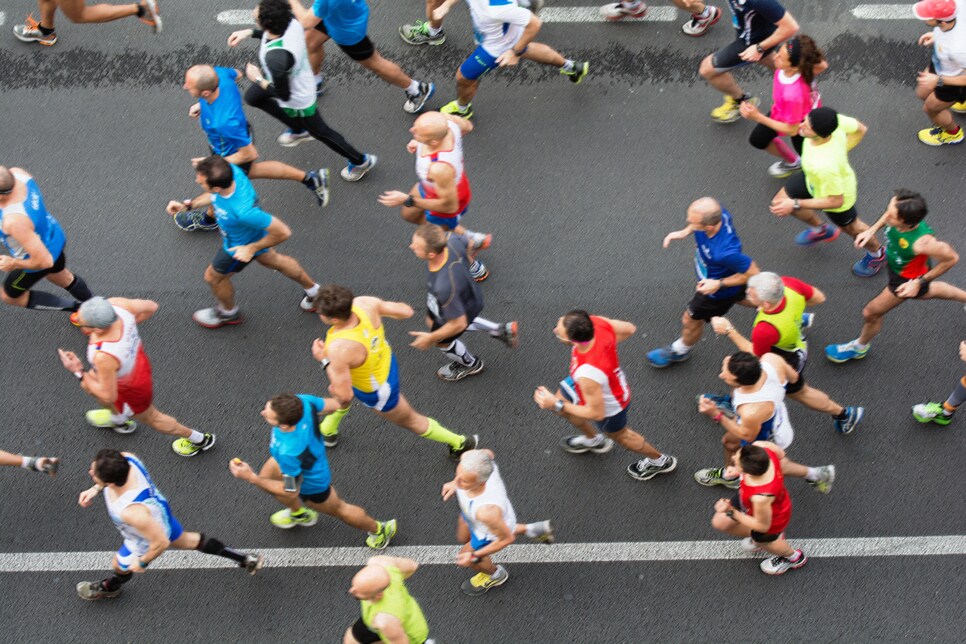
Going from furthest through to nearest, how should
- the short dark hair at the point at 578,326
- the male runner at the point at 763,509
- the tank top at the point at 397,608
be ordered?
the short dark hair at the point at 578,326 → the male runner at the point at 763,509 → the tank top at the point at 397,608

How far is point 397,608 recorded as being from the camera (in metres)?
5.56

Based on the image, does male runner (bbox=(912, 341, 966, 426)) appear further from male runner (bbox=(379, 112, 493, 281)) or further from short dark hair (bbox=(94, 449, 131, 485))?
short dark hair (bbox=(94, 449, 131, 485))

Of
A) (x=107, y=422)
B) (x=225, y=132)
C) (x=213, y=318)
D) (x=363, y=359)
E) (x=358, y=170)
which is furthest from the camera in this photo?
(x=358, y=170)

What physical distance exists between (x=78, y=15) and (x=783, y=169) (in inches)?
281

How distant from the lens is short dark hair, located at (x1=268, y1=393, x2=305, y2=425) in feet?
Result: 19.4

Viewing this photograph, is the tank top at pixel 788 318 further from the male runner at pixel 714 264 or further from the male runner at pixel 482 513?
the male runner at pixel 482 513

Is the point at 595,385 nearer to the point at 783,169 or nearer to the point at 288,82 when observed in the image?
the point at 783,169

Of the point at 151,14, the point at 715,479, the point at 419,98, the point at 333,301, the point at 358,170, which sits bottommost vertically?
the point at 715,479

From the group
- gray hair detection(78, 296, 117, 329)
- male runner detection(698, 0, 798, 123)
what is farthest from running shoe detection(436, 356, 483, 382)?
male runner detection(698, 0, 798, 123)

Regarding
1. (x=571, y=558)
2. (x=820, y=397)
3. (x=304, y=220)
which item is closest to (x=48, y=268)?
(x=304, y=220)

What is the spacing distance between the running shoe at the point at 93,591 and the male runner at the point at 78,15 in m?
5.75

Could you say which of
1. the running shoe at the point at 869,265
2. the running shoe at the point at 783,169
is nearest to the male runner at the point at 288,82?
the running shoe at the point at 783,169

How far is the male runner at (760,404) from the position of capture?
6141 millimetres

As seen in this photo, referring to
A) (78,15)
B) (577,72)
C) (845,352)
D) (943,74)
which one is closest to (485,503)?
(845,352)
